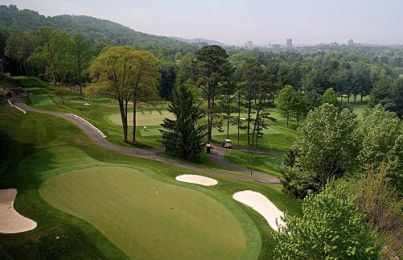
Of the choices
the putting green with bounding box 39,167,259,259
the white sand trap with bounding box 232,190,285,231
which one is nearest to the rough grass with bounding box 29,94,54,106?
the putting green with bounding box 39,167,259,259

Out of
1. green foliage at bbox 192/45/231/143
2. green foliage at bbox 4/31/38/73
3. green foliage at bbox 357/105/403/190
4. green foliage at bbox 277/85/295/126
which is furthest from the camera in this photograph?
green foliage at bbox 4/31/38/73

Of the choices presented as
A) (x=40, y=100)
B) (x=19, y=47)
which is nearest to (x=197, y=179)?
(x=40, y=100)

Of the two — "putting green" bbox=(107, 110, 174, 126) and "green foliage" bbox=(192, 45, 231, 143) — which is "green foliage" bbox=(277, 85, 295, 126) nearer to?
"putting green" bbox=(107, 110, 174, 126)

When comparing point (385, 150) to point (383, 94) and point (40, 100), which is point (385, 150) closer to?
point (40, 100)

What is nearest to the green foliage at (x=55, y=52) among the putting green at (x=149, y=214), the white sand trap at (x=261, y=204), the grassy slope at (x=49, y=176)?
the grassy slope at (x=49, y=176)

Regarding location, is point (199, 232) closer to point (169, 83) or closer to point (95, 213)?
point (95, 213)

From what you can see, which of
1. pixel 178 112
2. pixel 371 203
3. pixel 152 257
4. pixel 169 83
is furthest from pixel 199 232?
pixel 169 83

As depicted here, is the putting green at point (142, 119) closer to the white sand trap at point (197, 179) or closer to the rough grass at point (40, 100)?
A: the rough grass at point (40, 100)
